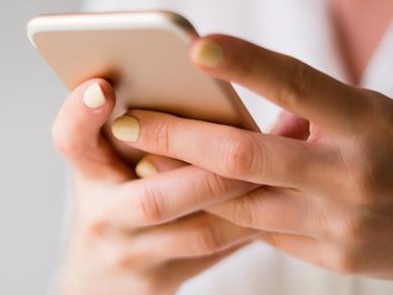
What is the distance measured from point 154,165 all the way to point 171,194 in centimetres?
3

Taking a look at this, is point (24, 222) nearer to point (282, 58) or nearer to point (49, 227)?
point (49, 227)

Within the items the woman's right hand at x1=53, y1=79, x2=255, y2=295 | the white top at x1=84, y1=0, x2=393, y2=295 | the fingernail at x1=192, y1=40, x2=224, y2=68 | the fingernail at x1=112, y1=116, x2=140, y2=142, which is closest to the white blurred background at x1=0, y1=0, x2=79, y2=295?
the white top at x1=84, y1=0, x2=393, y2=295

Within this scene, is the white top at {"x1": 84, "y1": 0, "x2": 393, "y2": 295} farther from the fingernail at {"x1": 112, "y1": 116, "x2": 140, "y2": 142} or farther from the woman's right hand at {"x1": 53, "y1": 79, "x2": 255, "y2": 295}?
the fingernail at {"x1": 112, "y1": 116, "x2": 140, "y2": 142}

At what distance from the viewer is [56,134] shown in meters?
0.47

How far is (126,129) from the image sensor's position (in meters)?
0.43

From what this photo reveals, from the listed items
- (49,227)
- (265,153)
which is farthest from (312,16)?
(49,227)

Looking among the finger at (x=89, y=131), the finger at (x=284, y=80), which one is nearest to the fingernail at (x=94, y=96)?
the finger at (x=89, y=131)

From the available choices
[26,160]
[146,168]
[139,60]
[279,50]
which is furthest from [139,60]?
[26,160]

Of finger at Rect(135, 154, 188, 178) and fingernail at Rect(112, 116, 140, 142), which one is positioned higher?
fingernail at Rect(112, 116, 140, 142)

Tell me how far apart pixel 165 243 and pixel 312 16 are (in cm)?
32

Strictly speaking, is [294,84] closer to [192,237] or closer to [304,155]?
[304,155]

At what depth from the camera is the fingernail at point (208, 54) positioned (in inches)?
12.5

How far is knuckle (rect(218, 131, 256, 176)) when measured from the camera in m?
0.38

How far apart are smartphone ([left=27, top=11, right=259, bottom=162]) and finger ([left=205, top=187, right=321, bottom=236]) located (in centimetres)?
5
